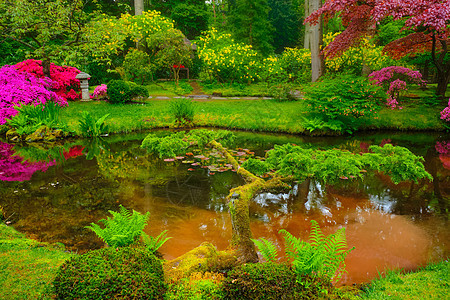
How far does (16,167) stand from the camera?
725 cm

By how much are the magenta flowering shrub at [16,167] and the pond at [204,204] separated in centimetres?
2

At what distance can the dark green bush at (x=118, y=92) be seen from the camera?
13.4 m

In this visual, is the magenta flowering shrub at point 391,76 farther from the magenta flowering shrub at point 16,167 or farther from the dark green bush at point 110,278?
the dark green bush at point 110,278

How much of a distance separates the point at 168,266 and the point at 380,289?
6.52ft

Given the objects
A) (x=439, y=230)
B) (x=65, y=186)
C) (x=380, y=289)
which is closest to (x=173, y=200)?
(x=65, y=186)

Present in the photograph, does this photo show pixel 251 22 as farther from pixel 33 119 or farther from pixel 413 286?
pixel 413 286

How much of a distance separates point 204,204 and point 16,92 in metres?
8.92

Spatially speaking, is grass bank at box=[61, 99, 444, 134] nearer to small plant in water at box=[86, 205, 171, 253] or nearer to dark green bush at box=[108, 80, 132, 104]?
dark green bush at box=[108, 80, 132, 104]

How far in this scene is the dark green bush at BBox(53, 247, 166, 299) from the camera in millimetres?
2162

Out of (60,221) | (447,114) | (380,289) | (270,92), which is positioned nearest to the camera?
(380,289)

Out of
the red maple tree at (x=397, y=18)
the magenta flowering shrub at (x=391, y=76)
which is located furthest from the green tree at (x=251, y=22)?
the magenta flowering shrub at (x=391, y=76)

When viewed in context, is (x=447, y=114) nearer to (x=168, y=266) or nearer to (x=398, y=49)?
(x=398, y=49)

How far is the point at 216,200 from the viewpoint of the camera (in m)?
5.48

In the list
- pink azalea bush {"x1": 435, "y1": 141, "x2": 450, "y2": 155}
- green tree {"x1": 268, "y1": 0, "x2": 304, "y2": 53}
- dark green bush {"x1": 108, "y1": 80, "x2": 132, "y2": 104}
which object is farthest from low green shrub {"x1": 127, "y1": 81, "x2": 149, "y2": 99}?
green tree {"x1": 268, "y1": 0, "x2": 304, "y2": 53}
